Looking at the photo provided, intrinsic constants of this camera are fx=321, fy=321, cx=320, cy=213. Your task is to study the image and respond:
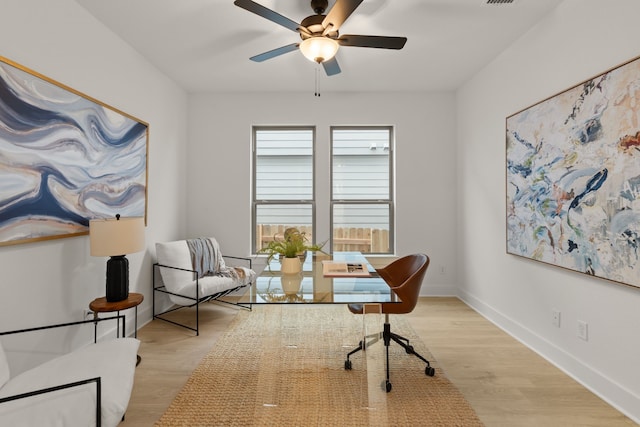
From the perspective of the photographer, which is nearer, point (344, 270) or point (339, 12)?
point (339, 12)

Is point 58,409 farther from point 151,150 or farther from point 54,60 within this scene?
point 151,150

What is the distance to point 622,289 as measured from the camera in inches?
76.9

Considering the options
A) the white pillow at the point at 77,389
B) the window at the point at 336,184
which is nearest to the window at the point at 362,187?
the window at the point at 336,184

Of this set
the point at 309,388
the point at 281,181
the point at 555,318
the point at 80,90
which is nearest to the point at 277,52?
the point at 80,90

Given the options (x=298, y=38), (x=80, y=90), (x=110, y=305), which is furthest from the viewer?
(x=298, y=38)

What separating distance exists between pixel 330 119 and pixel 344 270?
8.61 feet

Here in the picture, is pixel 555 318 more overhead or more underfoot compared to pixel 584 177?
more underfoot

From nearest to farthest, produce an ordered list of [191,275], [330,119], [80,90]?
1. [80,90]
2. [191,275]
3. [330,119]

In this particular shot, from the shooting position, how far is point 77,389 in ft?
4.38

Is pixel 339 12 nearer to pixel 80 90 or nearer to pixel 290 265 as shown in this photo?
pixel 290 265

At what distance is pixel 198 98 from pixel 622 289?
15.4 ft

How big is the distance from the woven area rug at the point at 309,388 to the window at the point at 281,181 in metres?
1.81

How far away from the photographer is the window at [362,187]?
447 centimetres

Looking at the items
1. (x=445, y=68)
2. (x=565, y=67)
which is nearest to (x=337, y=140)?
(x=445, y=68)
